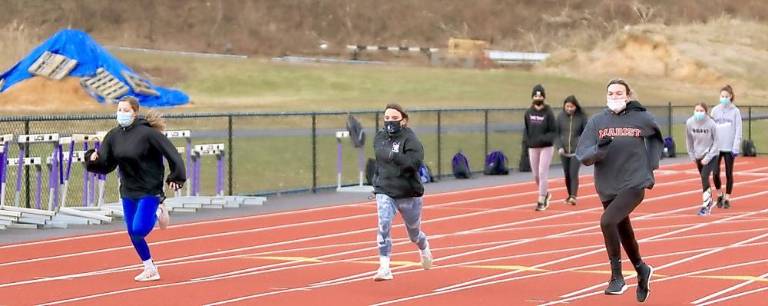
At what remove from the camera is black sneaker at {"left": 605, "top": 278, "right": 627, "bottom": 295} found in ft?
39.4

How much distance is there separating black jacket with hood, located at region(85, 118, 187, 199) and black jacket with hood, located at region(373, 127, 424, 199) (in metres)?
1.75

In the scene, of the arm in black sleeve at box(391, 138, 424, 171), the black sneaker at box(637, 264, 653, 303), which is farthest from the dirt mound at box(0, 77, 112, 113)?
the black sneaker at box(637, 264, 653, 303)

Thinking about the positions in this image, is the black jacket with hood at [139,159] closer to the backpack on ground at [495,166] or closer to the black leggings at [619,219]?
the black leggings at [619,219]

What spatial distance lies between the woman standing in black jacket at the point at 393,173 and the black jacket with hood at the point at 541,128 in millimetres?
8881

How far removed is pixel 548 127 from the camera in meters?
22.0

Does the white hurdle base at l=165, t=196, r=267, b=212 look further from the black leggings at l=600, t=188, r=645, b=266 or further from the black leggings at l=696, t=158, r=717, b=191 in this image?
the black leggings at l=600, t=188, r=645, b=266

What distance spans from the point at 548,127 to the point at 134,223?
32.6ft

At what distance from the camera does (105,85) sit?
5375 centimetres

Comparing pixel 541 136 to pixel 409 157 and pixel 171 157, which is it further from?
pixel 171 157

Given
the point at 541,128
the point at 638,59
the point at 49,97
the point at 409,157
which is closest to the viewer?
the point at 409,157

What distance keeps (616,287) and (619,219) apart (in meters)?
0.67

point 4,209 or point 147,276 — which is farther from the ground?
point 4,209

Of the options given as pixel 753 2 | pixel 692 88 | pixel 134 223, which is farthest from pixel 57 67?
pixel 753 2

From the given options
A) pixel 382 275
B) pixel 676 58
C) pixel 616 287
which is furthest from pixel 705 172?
pixel 676 58
